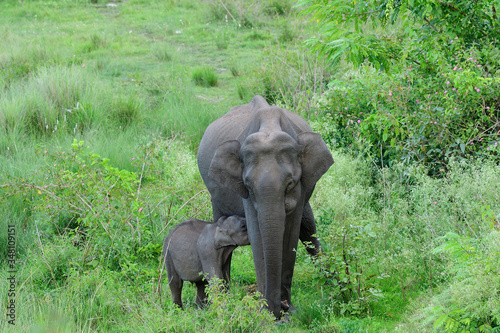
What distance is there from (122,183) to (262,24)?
12.0 meters

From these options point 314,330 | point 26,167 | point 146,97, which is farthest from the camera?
point 146,97

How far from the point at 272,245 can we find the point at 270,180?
0.54m

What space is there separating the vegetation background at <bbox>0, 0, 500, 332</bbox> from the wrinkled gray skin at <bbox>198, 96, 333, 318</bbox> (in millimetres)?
378

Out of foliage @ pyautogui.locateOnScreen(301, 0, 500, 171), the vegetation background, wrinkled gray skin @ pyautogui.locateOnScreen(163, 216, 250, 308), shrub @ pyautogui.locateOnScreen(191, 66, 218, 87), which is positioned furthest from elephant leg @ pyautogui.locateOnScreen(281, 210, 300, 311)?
shrub @ pyautogui.locateOnScreen(191, 66, 218, 87)

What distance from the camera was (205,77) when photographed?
13578 mm

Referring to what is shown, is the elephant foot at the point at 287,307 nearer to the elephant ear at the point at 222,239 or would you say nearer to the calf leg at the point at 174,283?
the elephant ear at the point at 222,239

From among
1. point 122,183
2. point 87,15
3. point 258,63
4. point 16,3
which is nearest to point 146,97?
point 258,63

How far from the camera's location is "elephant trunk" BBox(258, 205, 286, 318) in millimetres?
4648

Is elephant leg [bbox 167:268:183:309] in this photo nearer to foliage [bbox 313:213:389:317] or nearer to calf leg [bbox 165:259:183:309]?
calf leg [bbox 165:259:183:309]

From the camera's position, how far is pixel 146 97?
12281 millimetres

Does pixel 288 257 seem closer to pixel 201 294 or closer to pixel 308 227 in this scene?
pixel 308 227

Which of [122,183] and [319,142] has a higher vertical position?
[319,142]

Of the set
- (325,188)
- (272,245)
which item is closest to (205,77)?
(325,188)

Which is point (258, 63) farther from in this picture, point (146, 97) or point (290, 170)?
point (290, 170)
